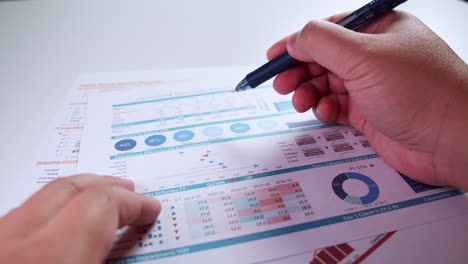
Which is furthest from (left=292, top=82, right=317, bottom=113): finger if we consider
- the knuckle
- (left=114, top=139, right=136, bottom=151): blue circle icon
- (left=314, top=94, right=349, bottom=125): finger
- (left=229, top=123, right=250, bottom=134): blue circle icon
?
the knuckle

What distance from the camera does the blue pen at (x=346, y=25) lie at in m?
0.60

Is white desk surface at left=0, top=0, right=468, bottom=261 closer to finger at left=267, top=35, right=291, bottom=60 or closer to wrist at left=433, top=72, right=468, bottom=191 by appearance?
finger at left=267, top=35, right=291, bottom=60

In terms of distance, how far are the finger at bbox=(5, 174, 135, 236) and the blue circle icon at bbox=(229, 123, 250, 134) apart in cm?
27

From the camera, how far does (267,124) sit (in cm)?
65

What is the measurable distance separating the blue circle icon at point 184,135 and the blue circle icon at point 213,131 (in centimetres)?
2

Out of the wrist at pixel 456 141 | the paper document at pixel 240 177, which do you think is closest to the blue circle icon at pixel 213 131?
the paper document at pixel 240 177

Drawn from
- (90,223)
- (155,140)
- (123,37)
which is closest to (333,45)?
(155,140)

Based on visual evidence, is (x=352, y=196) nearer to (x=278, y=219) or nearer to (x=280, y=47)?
(x=278, y=219)

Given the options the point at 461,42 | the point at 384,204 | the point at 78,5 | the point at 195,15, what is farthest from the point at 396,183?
the point at 78,5

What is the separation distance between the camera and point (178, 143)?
59 cm

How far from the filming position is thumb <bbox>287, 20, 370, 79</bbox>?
0.54 m

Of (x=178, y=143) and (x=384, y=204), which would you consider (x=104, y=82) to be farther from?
(x=384, y=204)

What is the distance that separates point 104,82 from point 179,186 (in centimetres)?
35

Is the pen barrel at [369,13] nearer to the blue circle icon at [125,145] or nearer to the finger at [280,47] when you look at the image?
the finger at [280,47]
